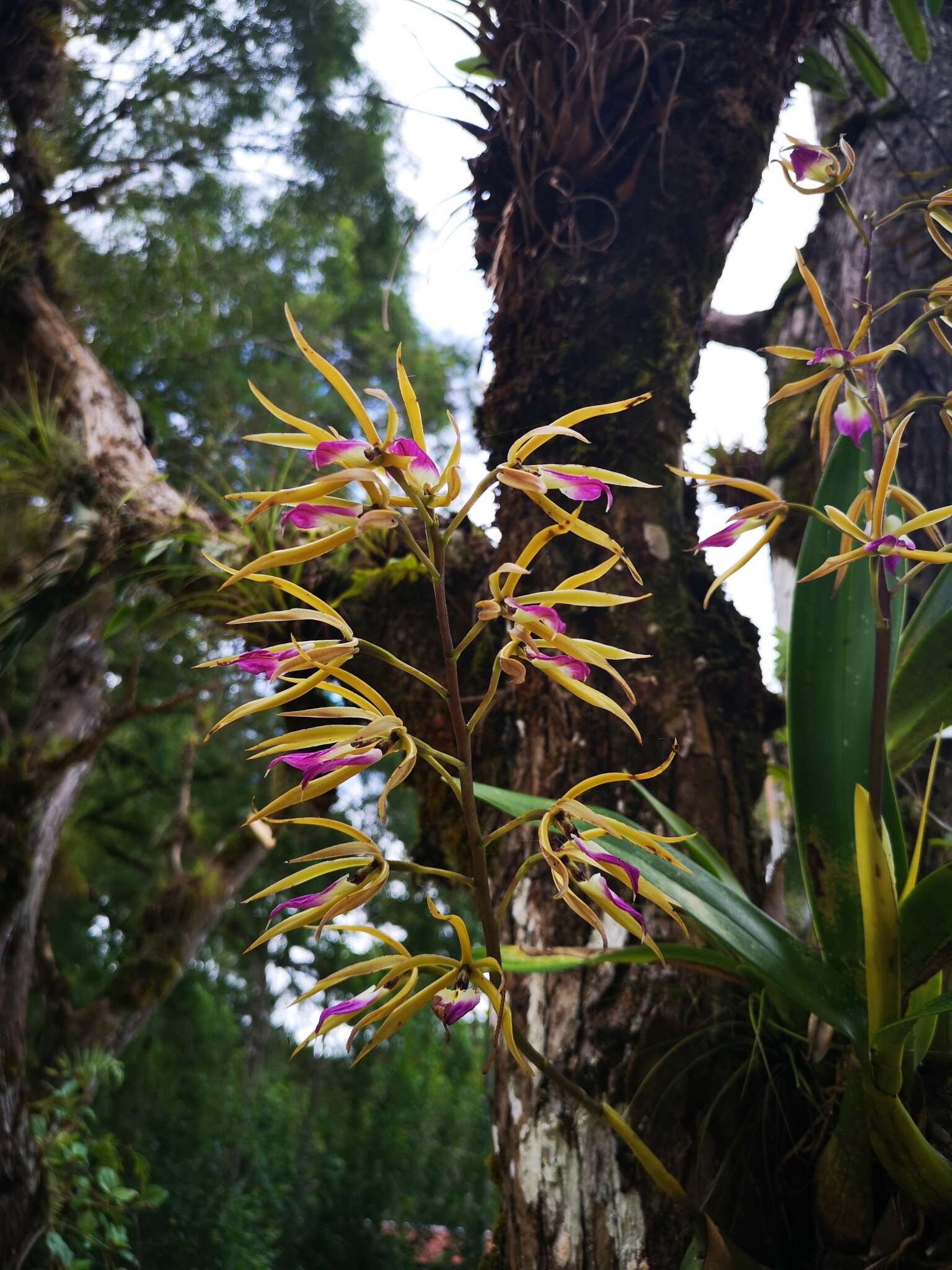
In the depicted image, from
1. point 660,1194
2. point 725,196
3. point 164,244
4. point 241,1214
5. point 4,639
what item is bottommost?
point 241,1214

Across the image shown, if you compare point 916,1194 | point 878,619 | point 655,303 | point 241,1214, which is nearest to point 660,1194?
point 916,1194

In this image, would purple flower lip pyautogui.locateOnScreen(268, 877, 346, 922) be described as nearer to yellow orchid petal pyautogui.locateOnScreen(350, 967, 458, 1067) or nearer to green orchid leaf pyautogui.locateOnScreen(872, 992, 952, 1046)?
yellow orchid petal pyautogui.locateOnScreen(350, 967, 458, 1067)

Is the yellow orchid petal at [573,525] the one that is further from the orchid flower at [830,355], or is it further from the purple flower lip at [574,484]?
the orchid flower at [830,355]

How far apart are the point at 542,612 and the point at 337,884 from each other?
204mm

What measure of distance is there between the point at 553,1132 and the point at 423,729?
626 mm

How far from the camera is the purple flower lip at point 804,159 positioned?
2.63ft

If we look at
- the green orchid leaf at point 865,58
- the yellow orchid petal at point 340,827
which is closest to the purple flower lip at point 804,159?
the yellow orchid petal at point 340,827

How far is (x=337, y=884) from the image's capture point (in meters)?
0.55

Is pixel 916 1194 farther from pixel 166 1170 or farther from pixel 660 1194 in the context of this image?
pixel 166 1170

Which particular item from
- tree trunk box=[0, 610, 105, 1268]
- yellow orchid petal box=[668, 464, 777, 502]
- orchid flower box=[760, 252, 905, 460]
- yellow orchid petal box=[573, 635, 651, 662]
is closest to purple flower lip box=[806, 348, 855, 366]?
orchid flower box=[760, 252, 905, 460]

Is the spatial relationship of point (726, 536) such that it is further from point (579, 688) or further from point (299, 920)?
point (299, 920)

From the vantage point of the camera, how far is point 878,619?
2.39 feet

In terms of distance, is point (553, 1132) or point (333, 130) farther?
point (333, 130)

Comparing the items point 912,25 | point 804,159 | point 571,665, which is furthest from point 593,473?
point 912,25
